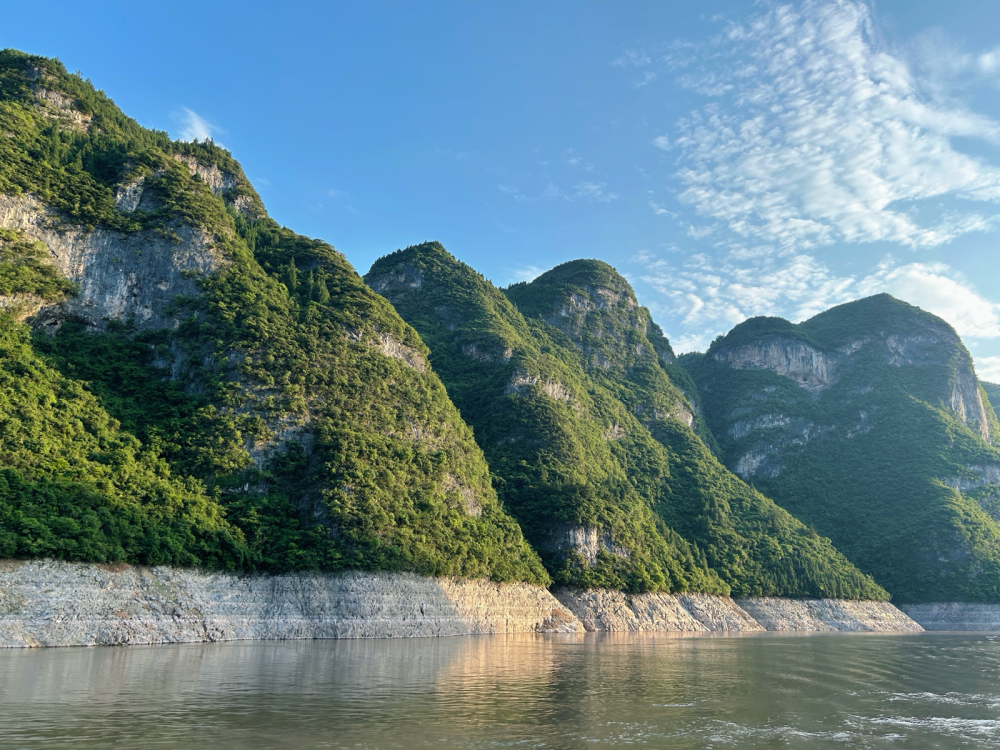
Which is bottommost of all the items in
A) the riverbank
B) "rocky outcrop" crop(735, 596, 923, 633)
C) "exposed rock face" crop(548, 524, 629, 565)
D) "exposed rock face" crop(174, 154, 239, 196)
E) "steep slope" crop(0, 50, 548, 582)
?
"rocky outcrop" crop(735, 596, 923, 633)

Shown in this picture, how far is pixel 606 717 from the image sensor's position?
98.1ft

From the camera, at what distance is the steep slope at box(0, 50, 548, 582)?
6369 centimetres

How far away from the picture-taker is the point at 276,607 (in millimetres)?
64438

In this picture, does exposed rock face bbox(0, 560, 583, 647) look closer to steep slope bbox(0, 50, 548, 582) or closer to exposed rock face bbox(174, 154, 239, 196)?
steep slope bbox(0, 50, 548, 582)

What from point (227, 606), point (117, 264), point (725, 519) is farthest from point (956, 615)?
point (117, 264)

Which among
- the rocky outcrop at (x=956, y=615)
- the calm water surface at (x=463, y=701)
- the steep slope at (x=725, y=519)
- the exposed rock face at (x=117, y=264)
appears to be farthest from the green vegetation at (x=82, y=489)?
the rocky outcrop at (x=956, y=615)

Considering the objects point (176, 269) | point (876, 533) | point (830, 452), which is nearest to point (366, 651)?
point (176, 269)

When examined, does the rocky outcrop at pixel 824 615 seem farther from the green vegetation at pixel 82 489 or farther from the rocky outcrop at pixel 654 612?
the green vegetation at pixel 82 489

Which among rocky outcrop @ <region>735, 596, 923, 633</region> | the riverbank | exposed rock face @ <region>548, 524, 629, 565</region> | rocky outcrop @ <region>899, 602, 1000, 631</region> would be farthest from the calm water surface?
rocky outcrop @ <region>899, 602, 1000, 631</region>

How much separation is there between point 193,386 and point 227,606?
1280 inches

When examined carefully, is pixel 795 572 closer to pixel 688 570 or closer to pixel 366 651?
pixel 688 570

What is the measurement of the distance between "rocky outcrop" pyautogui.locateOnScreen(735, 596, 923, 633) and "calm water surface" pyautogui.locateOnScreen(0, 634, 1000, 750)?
2889 inches

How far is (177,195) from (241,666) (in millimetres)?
78142

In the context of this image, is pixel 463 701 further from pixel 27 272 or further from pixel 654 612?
pixel 654 612
